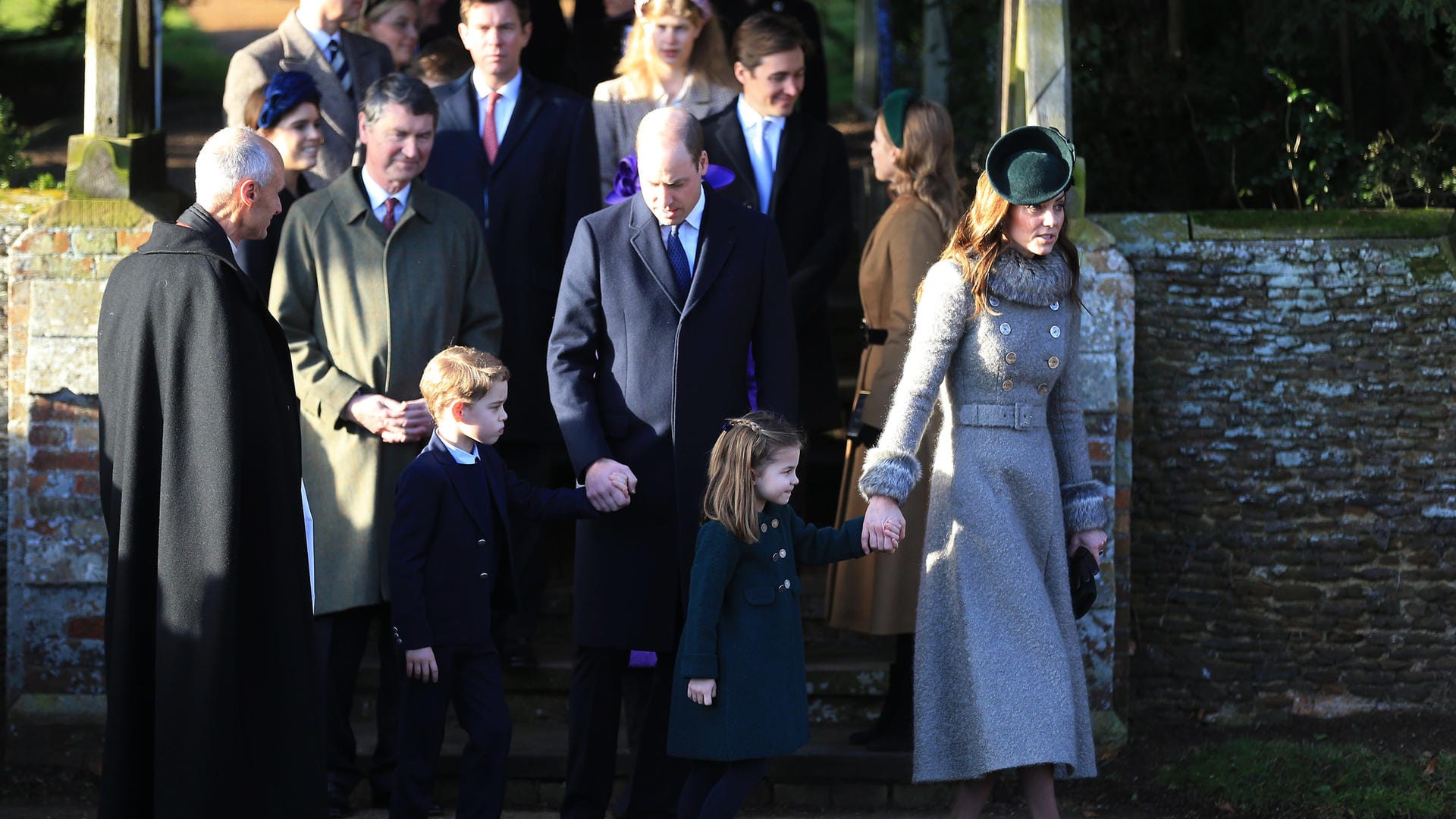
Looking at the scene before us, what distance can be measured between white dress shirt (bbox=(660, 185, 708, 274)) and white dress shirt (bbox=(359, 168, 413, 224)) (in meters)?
0.88

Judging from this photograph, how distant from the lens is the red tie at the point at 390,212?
5074 millimetres

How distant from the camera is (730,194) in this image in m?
5.73

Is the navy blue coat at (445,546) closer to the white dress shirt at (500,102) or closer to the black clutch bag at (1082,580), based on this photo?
the black clutch bag at (1082,580)

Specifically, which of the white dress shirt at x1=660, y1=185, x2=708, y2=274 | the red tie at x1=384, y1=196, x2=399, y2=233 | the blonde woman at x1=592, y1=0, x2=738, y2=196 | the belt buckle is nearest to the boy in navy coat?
the white dress shirt at x1=660, y1=185, x2=708, y2=274

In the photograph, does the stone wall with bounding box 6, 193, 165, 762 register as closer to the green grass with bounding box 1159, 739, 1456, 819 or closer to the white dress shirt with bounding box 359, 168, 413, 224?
the white dress shirt with bounding box 359, 168, 413, 224

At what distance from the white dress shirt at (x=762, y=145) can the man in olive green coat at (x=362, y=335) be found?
3.90 feet

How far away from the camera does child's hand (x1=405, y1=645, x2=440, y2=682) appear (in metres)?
4.28

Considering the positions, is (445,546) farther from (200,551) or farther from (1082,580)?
(1082,580)

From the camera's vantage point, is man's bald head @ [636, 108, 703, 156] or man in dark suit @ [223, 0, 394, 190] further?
man in dark suit @ [223, 0, 394, 190]

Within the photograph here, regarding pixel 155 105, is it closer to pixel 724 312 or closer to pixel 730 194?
pixel 730 194

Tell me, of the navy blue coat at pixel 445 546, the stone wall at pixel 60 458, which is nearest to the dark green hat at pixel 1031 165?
the navy blue coat at pixel 445 546

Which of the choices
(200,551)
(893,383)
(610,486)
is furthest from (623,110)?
(200,551)

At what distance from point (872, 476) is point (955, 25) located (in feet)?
20.0

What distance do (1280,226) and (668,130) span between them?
2.72 m
